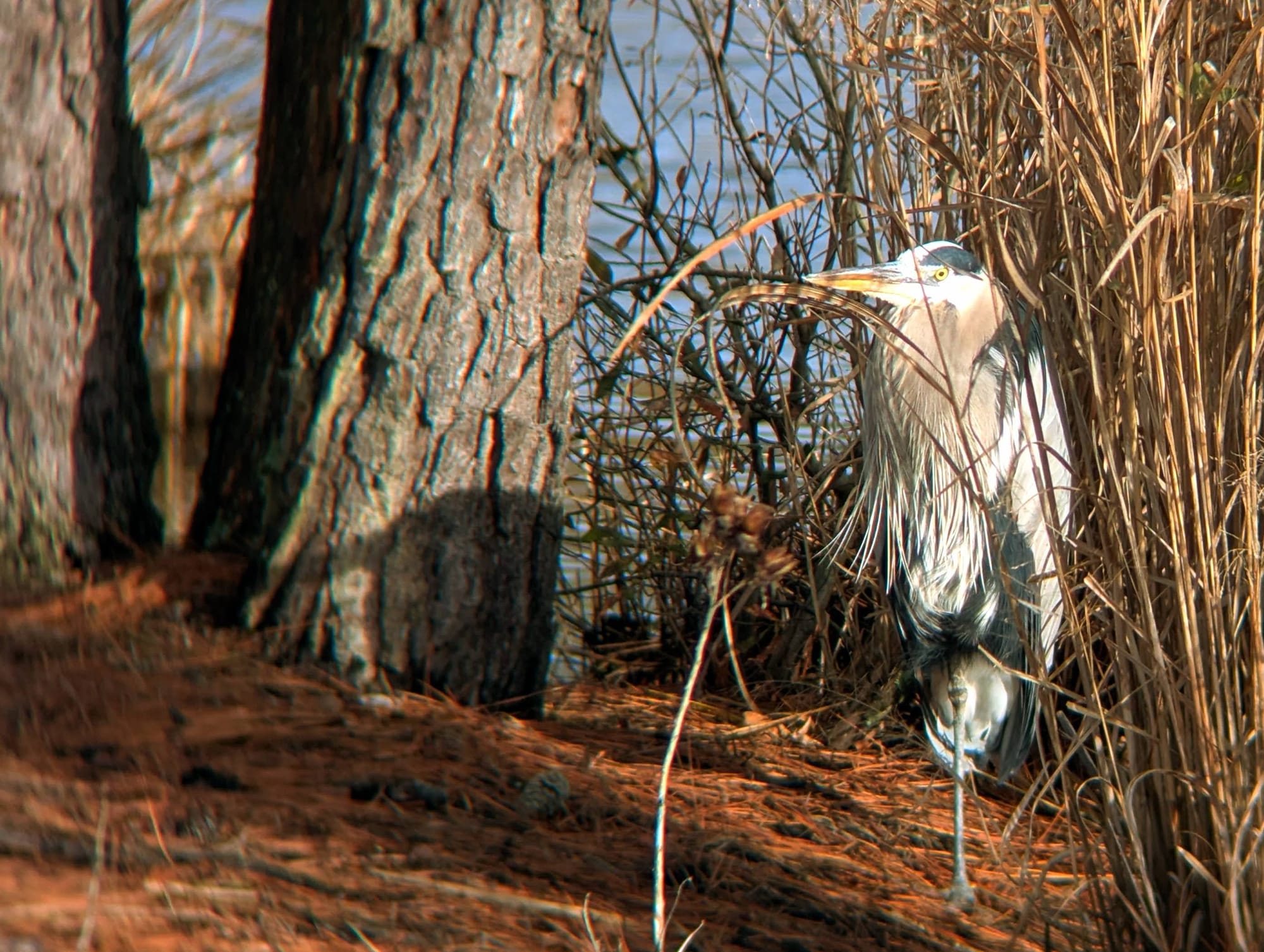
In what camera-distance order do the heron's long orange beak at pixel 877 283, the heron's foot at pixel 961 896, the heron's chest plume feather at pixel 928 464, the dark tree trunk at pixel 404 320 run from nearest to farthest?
1. the heron's foot at pixel 961 896
2. the dark tree trunk at pixel 404 320
3. the heron's long orange beak at pixel 877 283
4. the heron's chest plume feather at pixel 928 464

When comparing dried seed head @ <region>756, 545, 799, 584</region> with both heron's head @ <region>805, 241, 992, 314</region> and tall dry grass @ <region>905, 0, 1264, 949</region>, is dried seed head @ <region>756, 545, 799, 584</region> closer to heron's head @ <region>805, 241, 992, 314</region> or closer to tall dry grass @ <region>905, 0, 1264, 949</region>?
tall dry grass @ <region>905, 0, 1264, 949</region>

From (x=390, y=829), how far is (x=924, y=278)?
5.66 ft

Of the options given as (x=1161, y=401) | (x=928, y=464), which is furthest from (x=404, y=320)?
(x=1161, y=401)

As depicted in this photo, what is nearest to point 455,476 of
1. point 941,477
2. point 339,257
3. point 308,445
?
point 308,445

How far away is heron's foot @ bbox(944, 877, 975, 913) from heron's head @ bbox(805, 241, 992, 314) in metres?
1.25

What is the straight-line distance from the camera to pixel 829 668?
3.73 meters

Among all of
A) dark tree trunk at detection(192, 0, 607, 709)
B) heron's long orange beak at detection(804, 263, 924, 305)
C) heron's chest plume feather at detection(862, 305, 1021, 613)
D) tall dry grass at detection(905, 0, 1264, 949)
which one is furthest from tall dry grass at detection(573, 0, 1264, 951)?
dark tree trunk at detection(192, 0, 607, 709)

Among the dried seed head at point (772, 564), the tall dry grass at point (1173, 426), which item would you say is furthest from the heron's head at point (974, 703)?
the dried seed head at point (772, 564)

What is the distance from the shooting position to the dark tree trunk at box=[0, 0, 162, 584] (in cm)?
280

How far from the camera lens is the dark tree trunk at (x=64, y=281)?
2797 mm

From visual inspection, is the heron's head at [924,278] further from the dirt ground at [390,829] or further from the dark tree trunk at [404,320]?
the dirt ground at [390,829]

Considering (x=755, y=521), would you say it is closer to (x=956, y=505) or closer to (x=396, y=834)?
(x=396, y=834)

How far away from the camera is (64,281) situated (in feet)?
9.37

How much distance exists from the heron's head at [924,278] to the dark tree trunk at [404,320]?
24.6 inches
